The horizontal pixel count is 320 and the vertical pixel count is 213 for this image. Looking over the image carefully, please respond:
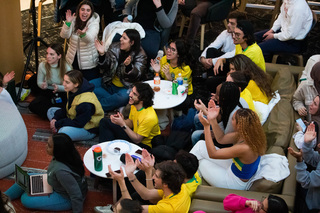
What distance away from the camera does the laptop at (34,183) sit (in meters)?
3.95

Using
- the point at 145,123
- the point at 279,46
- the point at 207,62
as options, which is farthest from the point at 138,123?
the point at 279,46

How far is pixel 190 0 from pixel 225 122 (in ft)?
11.8

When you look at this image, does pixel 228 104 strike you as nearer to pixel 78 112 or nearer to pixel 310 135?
pixel 310 135

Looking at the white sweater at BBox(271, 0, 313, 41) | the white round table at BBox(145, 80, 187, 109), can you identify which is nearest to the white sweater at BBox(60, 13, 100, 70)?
the white round table at BBox(145, 80, 187, 109)

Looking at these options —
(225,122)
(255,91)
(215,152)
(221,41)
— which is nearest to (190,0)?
(221,41)

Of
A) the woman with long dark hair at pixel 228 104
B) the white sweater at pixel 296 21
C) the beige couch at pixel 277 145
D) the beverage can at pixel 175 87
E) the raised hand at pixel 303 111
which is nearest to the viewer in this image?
the beige couch at pixel 277 145

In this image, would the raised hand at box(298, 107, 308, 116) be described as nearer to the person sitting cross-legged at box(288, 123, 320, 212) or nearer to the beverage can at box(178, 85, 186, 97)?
the person sitting cross-legged at box(288, 123, 320, 212)

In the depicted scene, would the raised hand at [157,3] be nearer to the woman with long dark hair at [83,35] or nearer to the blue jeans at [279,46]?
the woman with long dark hair at [83,35]

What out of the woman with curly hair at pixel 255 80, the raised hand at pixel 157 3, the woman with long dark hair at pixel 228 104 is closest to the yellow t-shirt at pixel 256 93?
the woman with curly hair at pixel 255 80

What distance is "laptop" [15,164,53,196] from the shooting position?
3949 millimetres

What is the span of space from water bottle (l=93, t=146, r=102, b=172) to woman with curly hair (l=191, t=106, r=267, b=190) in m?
0.95

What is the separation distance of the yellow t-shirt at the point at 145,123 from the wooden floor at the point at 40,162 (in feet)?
2.18

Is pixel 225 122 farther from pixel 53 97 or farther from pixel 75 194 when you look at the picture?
A: pixel 53 97

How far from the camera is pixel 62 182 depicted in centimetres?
376
